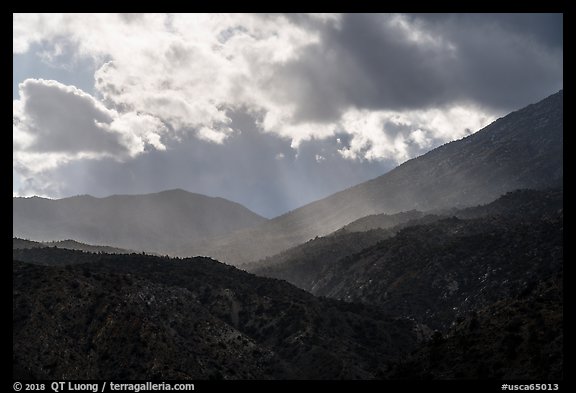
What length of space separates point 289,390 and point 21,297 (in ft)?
190

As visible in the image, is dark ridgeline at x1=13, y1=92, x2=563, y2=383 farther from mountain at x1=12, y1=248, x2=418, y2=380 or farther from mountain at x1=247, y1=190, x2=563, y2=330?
mountain at x1=247, y1=190, x2=563, y2=330

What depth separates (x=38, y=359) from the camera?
208 feet

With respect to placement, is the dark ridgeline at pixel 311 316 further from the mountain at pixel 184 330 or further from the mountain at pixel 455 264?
the mountain at pixel 455 264

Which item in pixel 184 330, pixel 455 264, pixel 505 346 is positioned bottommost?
pixel 505 346

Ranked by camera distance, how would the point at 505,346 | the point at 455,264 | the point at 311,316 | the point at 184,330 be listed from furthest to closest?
1. the point at 455,264
2. the point at 311,316
3. the point at 184,330
4. the point at 505,346

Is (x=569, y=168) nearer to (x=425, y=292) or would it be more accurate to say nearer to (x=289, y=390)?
(x=289, y=390)

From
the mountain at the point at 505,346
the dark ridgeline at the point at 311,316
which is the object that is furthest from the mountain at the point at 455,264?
the mountain at the point at 505,346

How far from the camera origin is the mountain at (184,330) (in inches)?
2630

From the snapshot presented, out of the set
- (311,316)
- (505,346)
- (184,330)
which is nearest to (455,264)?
(311,316)

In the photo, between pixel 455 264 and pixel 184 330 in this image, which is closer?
pixel 184 330

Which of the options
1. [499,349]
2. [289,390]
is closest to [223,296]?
[499,349]

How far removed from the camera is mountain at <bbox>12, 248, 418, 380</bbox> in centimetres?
6681

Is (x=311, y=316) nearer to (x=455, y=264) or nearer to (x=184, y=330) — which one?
(x=184, y=330)

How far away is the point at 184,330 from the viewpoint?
84.6 meters
